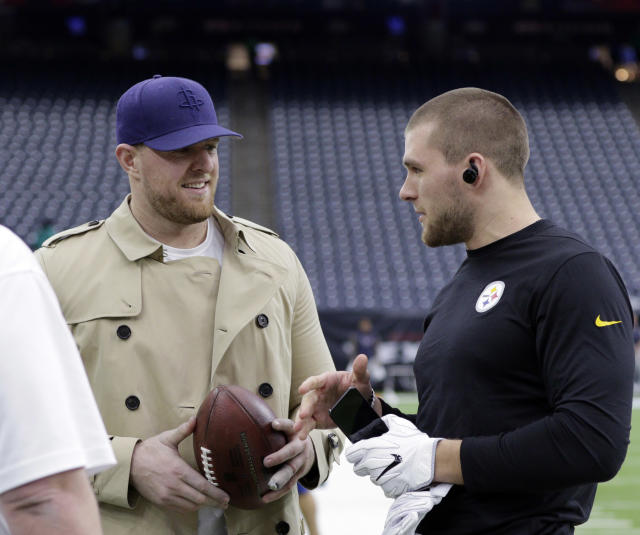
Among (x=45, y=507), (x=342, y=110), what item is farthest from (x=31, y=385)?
(x=342, y=110)

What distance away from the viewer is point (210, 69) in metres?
20.9

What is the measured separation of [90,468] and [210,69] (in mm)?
20559

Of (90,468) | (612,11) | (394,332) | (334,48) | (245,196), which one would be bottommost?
(394,332)

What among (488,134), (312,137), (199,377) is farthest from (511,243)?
(312,137)

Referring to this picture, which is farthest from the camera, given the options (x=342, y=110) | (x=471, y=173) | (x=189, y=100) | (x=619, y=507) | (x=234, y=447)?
(x=342, y=110)

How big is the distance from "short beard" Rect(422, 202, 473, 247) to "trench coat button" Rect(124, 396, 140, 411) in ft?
2.86

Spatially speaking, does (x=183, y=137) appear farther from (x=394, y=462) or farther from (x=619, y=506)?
(x=619, y=506)

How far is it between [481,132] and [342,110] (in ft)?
58.2

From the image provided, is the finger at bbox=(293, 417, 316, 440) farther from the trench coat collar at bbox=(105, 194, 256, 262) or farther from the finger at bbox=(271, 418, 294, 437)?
the trench coat collar at bbox=(105, 194, 256, 262)

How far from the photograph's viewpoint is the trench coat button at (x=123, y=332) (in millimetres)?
2291

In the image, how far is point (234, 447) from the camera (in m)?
2.18

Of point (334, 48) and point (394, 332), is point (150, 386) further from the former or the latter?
point (334, 48)

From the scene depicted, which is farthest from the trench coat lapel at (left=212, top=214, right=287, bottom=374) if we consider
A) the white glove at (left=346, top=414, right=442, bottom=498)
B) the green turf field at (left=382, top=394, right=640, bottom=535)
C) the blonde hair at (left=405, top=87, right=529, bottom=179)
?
the green turf field at (left=382, top=394, right=640, bottom=535)

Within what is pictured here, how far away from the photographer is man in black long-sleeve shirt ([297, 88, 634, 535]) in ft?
5.73
